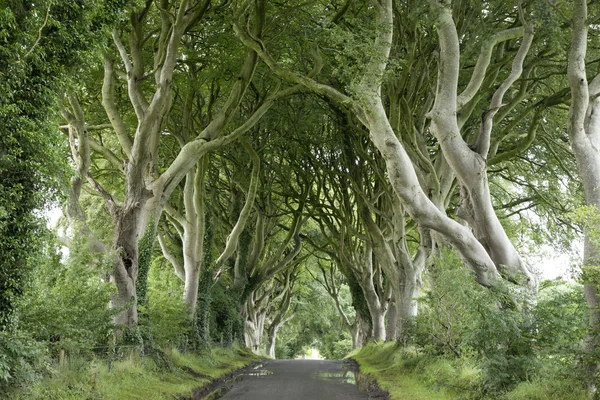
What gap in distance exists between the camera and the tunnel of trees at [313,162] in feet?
27.8

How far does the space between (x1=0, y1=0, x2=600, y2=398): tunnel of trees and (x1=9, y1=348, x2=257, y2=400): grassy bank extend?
0.28 metres

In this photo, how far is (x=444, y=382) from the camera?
428 inches

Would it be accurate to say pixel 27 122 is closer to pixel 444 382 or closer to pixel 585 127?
pixel 444 382

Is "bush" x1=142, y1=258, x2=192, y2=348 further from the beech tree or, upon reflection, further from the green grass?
the green grass

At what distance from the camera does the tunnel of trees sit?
8.48 metres

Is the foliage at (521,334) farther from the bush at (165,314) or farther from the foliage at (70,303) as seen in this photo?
the bush at (165,314)

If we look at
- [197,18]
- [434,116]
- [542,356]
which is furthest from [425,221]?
[197,18]

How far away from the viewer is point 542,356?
27.5 ft

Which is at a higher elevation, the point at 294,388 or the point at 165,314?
the point at 165,314

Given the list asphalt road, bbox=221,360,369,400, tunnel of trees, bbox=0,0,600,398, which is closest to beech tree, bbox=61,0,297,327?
tunnel of trees, bbox=0,0,600,398

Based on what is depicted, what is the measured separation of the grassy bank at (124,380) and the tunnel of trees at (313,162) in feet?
0.90

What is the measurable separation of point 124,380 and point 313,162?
1305 cm

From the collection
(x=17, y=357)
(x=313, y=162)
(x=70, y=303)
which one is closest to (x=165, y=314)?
(x=70, y=303)

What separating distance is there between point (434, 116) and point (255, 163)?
410 inches
